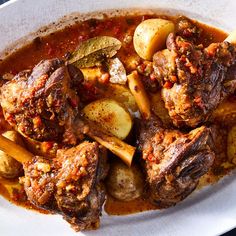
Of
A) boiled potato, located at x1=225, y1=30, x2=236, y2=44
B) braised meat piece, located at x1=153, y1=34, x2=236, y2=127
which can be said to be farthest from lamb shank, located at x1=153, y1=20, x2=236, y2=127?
boiled potato, located at x1=225, y1=30, x2=236, y2=44

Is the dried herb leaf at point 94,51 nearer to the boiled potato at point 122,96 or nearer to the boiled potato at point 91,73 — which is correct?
the boiled potato at point 91,73

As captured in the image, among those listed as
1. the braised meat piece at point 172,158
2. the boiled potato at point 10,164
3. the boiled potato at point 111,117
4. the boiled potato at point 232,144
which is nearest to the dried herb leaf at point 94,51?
the boiled potato at point 111,117

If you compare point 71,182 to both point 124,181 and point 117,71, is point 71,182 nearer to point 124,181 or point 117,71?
point 124,181

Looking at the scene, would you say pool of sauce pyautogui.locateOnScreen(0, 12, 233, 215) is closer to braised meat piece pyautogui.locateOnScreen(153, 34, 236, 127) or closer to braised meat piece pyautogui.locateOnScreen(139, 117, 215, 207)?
braised meat piece pyautogui.locateOnScreen(139, 117, 215, 207)

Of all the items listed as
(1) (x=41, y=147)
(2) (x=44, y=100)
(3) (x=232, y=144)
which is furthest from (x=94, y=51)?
(3) (x=232, y=144)

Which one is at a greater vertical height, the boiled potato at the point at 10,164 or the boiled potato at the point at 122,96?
the boiled potato at the point at 122,96
